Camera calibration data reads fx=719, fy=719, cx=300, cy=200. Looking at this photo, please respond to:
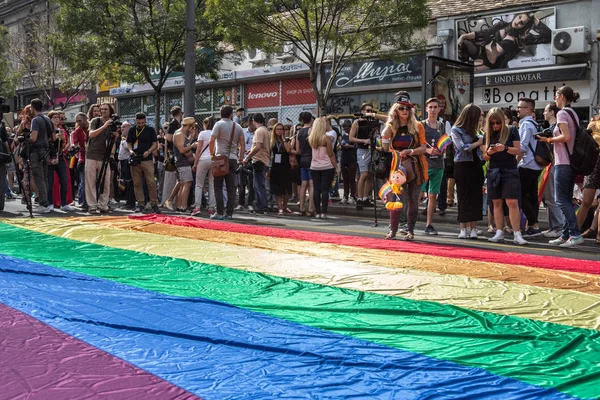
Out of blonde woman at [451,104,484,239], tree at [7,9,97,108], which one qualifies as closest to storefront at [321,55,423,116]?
tree at [7,9,97,108]

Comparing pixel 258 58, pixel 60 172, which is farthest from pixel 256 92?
pixel 60 172

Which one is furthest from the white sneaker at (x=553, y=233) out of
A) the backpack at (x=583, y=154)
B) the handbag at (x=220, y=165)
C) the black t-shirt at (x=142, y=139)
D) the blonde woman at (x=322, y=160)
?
the black t-shirt at (x=142, y=139)

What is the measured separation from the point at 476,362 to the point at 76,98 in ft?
127

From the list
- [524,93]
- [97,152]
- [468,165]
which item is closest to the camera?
[468,165]

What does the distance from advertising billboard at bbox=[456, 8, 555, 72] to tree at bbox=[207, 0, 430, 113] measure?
2630mm

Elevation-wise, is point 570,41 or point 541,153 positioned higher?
point 570,41

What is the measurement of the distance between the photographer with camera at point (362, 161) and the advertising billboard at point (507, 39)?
28.6 feet

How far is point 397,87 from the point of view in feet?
77.2

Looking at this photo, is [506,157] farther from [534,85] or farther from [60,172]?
[534,85]

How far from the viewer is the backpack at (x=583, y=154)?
8.77 meters

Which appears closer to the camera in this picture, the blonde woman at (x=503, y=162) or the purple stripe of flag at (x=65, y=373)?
the purple stripe of flag at (x=65, y=373)

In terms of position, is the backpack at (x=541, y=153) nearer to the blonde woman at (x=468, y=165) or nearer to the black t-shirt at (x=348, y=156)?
the blonde woman at (x=468, y=165)

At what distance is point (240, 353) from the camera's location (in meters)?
3.48

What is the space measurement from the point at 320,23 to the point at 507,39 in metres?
5.95
